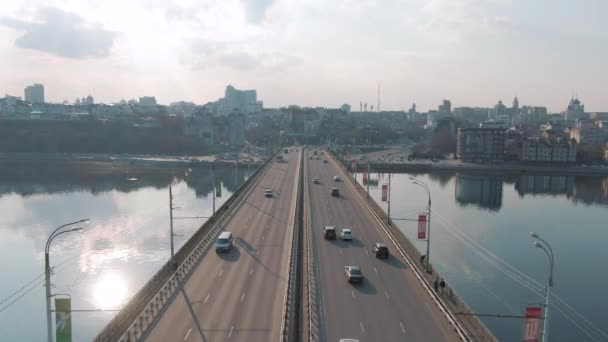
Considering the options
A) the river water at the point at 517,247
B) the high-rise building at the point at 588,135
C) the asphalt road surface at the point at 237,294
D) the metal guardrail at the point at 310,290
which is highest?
the high-rise building at the point at 588,135

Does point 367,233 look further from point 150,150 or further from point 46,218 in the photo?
point 150,150

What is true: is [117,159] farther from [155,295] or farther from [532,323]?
[532,323]

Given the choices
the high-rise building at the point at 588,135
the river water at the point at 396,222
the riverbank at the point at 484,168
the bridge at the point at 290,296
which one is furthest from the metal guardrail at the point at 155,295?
the high-rise building at the point at 588,135

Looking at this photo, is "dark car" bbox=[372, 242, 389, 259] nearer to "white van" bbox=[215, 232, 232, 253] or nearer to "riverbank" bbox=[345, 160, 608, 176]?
"white van" bbox=[215, 232, 232, 253]

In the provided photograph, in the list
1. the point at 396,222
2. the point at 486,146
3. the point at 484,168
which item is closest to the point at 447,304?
the point at 396,222

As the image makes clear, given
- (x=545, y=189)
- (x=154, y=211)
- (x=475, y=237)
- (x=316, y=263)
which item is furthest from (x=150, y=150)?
(x=316, y=263)

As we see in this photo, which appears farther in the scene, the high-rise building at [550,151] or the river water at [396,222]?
the high-rise building at [550,151]

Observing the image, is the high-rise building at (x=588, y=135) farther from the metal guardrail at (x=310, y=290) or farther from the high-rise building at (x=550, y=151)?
the metal guardrail at (x=310, y=290)
